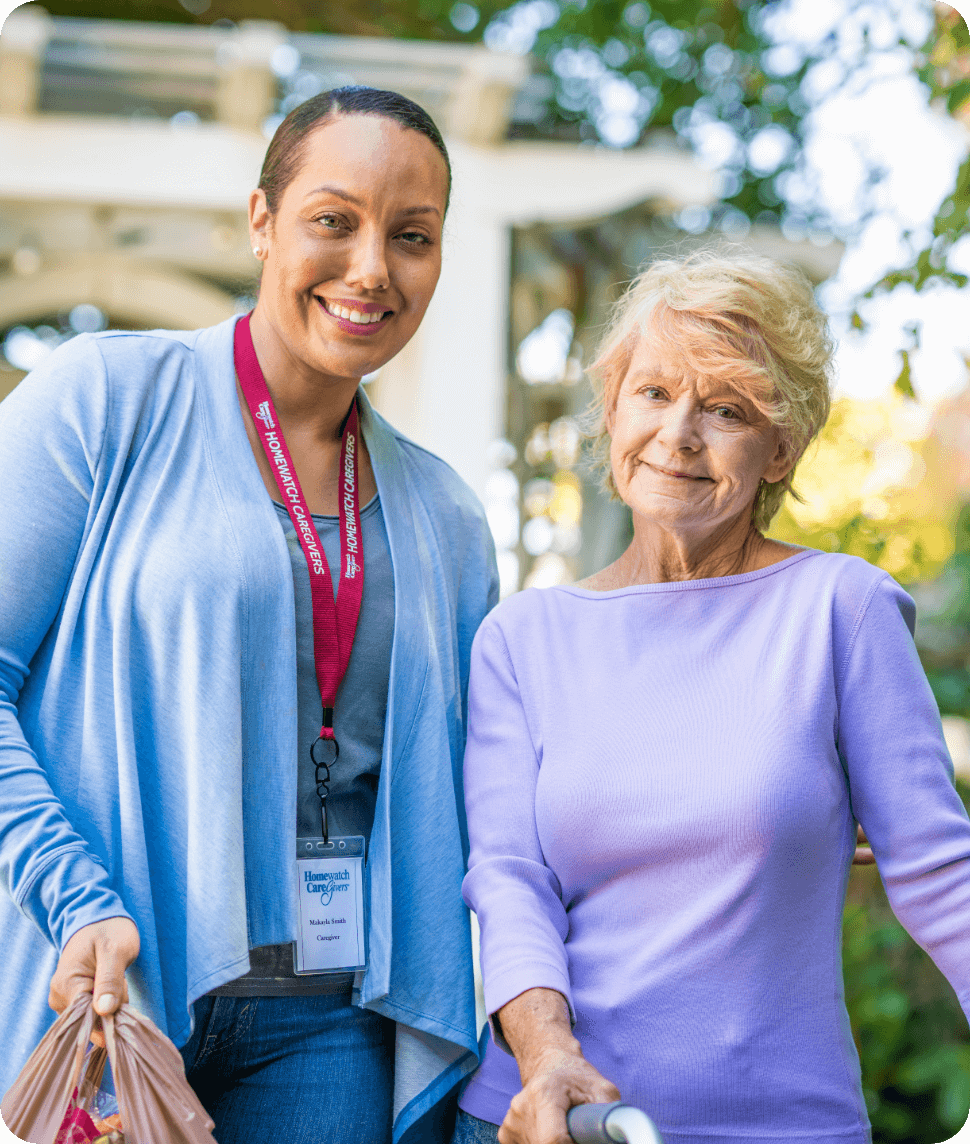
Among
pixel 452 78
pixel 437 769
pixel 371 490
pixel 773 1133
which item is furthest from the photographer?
pixel 452 78

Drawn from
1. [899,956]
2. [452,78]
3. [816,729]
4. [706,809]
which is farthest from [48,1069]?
[452,78]

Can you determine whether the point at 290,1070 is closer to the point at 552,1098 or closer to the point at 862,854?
the point at 552,1098

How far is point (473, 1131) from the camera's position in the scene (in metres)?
1.69

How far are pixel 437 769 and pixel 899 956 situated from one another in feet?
8.66

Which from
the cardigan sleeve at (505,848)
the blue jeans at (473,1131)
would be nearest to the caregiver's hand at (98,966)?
the cardigan sleeve at (505,848)

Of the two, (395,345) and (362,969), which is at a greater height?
(395,345)

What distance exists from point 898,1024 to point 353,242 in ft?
9.97

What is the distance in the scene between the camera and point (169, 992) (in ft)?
5.11

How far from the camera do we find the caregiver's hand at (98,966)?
53.8 inches

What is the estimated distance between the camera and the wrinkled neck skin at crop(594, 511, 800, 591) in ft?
5.95

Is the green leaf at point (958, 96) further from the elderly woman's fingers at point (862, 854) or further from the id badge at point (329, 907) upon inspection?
the id badge at point (329, 907)

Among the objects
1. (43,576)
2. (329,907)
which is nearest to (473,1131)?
(329,907)

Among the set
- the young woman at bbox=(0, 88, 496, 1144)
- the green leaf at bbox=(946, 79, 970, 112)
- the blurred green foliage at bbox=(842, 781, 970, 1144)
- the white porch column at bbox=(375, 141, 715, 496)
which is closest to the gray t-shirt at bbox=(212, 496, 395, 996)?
the young woman at bbox=(0, 88, 496, 1144)

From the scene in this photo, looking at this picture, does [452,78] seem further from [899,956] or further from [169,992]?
[169,992]
